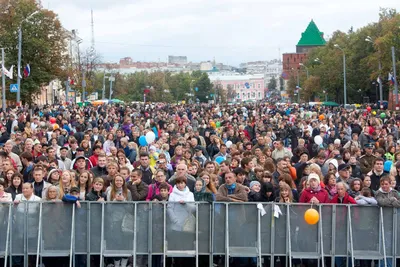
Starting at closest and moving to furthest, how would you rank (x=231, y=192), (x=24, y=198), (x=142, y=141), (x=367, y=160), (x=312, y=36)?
(x=24, y=198) < (x=231, y=192) < (x=367, y=160) < (x=142, y=141) < (x=312, y=36)

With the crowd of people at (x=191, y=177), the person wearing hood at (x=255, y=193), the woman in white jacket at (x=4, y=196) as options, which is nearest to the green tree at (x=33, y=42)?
the crowd of people at (x=191, y=177)

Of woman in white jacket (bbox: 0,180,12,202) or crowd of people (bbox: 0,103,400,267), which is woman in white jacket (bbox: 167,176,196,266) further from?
woman in white jacket (bbox: 0,180,12,202)

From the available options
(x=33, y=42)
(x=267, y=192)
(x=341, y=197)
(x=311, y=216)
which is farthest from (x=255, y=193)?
(x=33, y=42)

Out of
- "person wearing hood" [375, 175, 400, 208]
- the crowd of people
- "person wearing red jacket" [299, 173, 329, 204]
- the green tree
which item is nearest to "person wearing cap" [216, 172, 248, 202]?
the crowd of people

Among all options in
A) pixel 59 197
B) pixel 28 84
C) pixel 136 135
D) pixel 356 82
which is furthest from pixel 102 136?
pixel 356 82

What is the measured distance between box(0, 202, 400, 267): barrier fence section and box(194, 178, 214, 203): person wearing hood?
27cm

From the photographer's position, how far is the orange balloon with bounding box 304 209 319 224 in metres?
10.8

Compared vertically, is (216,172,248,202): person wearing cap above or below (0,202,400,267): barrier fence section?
above

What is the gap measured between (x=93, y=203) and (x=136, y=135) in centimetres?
1239

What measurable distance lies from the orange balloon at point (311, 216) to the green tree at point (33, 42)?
54828 millimetres

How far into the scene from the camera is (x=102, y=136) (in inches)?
902

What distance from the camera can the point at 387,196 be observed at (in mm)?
11344

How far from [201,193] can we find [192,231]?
2.23ft

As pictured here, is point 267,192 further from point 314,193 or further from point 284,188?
point 314,193
